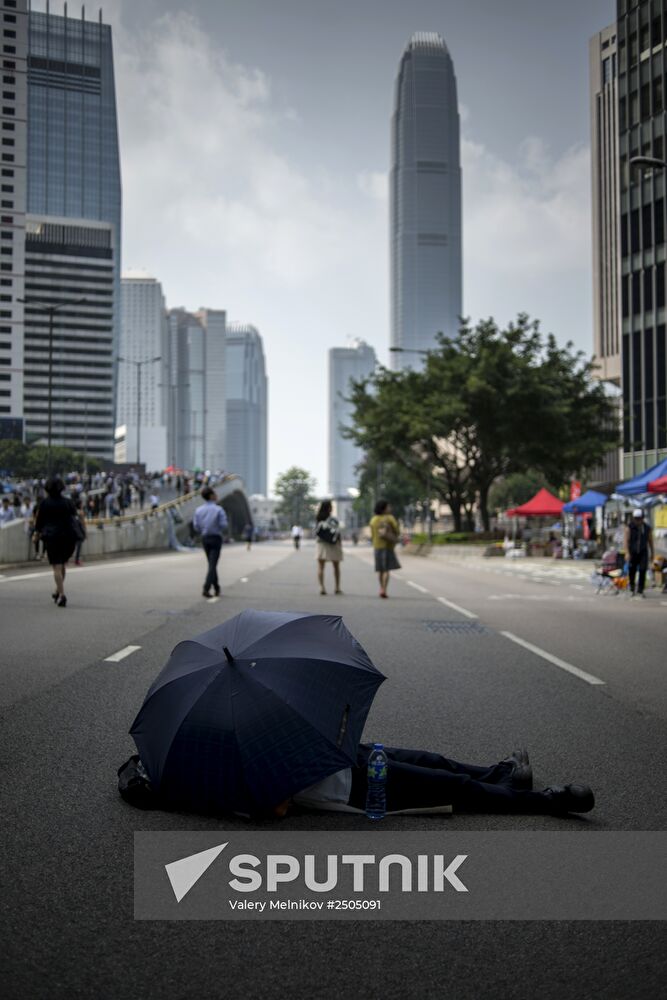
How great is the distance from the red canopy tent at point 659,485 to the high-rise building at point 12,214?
356 feet

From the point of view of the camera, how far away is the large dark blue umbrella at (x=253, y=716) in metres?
4.14

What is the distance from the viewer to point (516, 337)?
54.4m

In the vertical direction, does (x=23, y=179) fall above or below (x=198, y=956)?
above

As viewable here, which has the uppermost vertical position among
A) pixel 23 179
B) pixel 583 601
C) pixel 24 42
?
pixel 24 42

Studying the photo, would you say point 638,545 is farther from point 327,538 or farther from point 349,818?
point 349,818

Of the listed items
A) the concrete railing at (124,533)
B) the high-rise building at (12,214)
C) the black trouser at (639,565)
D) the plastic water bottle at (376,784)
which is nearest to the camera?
the plastic water bottle at (376,784)

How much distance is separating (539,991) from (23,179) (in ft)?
483

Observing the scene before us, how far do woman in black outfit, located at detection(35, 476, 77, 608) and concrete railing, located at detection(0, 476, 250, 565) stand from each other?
13.9 meters

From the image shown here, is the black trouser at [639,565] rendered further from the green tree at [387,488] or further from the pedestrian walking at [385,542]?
the green tree at [387,488]

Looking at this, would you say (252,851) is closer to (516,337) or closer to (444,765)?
(444,765)

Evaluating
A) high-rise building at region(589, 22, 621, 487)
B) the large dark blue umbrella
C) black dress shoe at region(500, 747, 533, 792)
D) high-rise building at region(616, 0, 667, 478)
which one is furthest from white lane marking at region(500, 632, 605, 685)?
high-rise building at region(589, 22, 621, 487)

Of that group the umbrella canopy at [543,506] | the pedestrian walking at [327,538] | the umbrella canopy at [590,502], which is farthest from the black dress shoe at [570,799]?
the umbrella canopy at [543,506]

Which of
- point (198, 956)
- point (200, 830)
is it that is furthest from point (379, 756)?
point (198, 956)

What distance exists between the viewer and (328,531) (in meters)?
19.8
